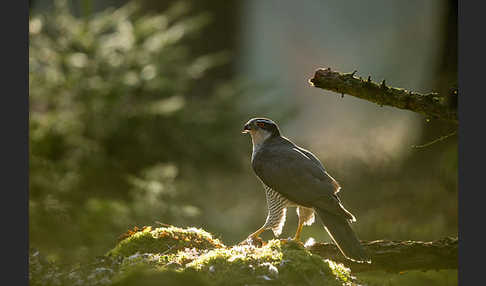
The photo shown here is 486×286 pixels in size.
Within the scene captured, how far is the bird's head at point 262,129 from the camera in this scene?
4074 mm

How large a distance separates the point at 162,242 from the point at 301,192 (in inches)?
39.8

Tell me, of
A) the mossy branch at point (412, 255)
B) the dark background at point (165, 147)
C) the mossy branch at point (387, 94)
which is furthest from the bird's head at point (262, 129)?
the dark background at point (165, 147)

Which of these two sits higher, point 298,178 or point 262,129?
point 262,129

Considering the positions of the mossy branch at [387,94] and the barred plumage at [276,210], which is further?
the barred plumage at [276,210]

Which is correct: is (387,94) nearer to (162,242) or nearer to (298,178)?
(298,178)

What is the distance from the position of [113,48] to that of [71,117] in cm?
111

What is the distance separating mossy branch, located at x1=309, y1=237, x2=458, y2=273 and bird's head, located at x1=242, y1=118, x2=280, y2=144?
105 centimetres

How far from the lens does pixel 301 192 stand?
3588 mm

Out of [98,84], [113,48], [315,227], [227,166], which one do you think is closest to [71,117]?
[98,84]

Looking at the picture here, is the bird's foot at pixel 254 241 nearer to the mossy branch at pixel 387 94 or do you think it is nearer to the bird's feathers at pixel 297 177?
Answer: the bird's feathers at pixel 297 177

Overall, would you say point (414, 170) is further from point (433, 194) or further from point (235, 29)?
point (235, 29)

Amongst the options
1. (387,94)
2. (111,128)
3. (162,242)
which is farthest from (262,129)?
(111,128)

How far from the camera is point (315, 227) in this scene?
7.38 meters

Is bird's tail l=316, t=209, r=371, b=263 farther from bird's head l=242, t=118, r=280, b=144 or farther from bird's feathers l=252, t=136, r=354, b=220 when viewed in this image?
bird's head l=242, t=118, r=280, b=144
